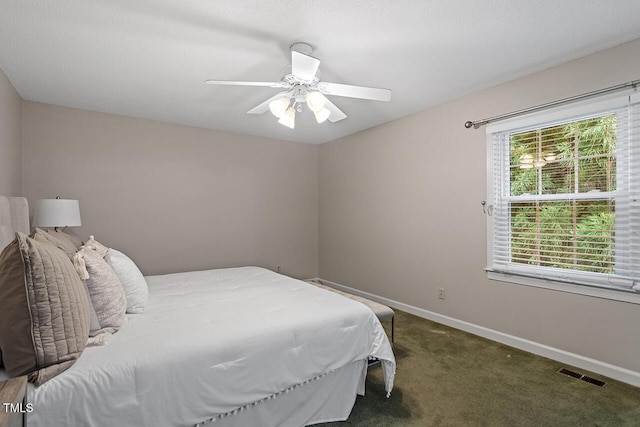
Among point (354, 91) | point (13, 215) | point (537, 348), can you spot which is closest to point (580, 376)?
point (537, 348)

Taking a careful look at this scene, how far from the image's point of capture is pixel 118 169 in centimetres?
370

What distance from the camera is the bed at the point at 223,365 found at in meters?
1.23

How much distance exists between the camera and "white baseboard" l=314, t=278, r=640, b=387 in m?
2.19

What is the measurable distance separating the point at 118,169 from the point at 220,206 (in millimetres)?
1269

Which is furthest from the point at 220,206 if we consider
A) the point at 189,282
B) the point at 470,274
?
the point at 470,274

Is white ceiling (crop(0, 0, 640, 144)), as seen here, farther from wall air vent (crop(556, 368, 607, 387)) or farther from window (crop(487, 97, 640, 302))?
wall air vent (crop(556, 368, 607, 387))

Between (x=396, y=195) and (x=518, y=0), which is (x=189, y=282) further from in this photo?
(x=518, y=0)

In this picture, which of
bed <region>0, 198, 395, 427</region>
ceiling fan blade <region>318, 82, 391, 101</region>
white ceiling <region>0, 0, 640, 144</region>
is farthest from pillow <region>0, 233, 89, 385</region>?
ceiling fan blade <region>318, 82, 391, 101</region>

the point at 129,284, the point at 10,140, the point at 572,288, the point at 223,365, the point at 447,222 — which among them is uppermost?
the point at 10,140

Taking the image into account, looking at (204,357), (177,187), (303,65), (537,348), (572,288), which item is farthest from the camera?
(177,187)

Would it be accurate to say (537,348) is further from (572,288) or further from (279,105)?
(279,105)

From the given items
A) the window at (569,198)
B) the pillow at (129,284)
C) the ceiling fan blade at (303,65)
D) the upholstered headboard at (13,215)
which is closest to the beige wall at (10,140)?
the upholstered headboard at (13,215)

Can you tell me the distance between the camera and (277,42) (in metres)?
2.16

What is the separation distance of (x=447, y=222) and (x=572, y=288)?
118cm
